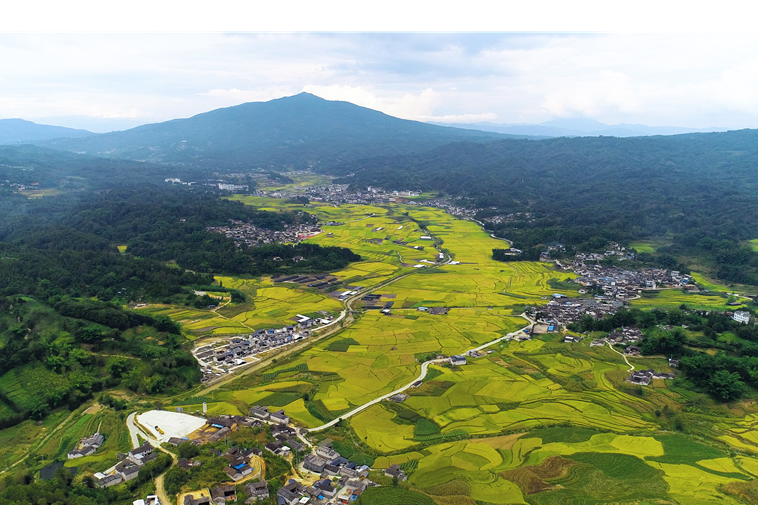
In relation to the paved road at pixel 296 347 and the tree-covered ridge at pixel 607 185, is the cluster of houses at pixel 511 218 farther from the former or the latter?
the paved road at pixel 296 347

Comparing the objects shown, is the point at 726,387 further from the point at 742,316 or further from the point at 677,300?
the point at 677,300

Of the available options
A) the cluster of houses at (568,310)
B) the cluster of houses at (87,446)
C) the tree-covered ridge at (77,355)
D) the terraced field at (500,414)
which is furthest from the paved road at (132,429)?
the cluster of houses at (568,310)

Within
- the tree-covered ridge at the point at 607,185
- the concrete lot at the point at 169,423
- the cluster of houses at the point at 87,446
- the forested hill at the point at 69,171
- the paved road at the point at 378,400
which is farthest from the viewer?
the forested hill at the point at 69,171

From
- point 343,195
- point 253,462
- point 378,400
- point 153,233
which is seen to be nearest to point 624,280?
point 378,400

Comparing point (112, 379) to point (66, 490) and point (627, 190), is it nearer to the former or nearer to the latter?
point (66, 490)

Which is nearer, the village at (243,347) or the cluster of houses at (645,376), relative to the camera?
the cluster of houses at (645,376)

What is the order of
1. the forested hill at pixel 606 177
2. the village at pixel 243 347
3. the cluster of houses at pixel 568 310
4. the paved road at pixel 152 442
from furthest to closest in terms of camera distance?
1. the forested hill at pixel 606 177
2. the cluster of houses at pixel 568 310
3. the village at pixel 243 347
4. the paved road at pixel 152 442
